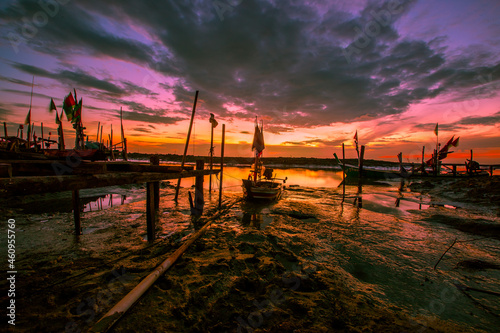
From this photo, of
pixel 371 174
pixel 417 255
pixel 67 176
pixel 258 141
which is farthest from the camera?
pixel 371 174

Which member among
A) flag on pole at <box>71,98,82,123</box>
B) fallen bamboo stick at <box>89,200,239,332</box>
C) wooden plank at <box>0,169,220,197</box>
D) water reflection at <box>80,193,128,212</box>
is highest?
flag on pole at <box>71,98,82,123</box>

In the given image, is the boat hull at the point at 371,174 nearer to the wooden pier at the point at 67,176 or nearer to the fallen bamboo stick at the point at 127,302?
the wooden pier at the point at 67,176

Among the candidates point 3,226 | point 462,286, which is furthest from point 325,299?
point 3,226

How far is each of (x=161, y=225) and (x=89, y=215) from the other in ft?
13.4

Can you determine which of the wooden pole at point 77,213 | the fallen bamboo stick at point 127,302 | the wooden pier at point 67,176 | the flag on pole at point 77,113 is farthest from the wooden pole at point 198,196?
the flag on pole at point 77,113

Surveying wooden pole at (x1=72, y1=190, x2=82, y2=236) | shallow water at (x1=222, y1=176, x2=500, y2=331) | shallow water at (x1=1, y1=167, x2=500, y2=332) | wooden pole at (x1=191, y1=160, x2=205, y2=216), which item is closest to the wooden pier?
wooden pole at (x1=72, y1=190, x2=82, y2=236)

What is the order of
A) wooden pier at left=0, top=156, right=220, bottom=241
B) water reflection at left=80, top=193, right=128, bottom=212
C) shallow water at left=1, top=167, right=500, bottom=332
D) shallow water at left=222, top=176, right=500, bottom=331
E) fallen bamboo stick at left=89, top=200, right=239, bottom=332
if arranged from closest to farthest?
fallen bamboo stick at left=89, top=200, right=239, bottom=332, wooden pier at left=0, top=156, right=220, bottom=241, shallow water at left=222, top=176, right=500, bottom=331, shallow water at left=1, top=167, right=500, bottom=332, water reflection at left=80, top=193, right=128, bottom=212

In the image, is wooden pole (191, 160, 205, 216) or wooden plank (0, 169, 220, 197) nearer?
wooden plank (0, 169, 220, 197)

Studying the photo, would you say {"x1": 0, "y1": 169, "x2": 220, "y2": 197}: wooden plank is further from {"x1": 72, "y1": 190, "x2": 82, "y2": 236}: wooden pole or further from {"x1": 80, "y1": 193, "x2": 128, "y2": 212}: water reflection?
{"x1": 80, "y1": 193, "x2": 128, "y2": 212}: water reflection

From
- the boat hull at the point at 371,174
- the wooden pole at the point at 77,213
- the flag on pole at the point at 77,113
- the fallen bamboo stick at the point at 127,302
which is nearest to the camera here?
the fallen bamboo stick at the point at 127,302

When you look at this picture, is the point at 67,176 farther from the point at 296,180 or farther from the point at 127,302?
the point at 296,180

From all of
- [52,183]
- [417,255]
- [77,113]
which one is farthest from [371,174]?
[77,113]

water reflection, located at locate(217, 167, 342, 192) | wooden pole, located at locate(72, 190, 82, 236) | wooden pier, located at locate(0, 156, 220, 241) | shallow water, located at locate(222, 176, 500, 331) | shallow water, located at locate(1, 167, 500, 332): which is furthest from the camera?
water reflection, located at locate(217, 167, 342, 192)

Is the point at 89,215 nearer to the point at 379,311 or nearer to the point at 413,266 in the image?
the point at 379,311
